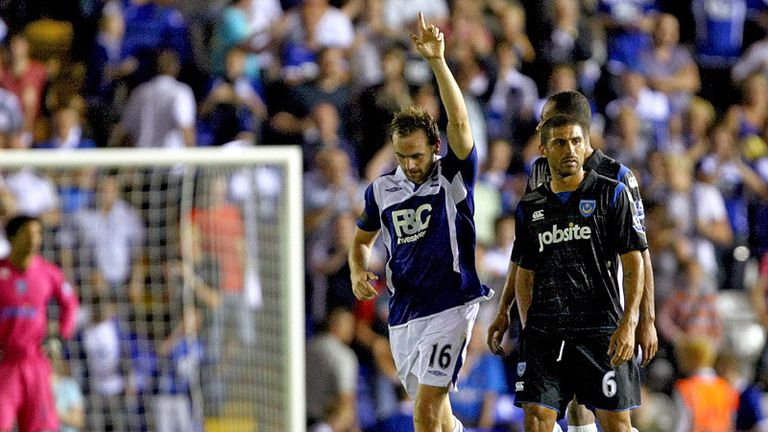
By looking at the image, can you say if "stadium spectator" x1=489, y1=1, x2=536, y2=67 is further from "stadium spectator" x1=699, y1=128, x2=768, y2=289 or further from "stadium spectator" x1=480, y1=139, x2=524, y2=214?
"stadium spectator" x1=699, y1=128, x2=768, y2=289

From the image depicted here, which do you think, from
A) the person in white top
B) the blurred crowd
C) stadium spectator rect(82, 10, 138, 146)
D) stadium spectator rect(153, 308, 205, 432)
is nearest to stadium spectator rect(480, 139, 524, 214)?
the blurred crowd

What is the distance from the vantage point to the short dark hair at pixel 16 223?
31.7ft

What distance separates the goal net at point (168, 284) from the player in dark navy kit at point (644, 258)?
2.62 m

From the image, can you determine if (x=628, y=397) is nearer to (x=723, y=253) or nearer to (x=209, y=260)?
(x=209, y=260)

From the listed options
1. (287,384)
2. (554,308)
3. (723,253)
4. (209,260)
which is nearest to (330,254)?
(209,260)

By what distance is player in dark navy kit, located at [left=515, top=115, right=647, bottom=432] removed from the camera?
20.3 ft

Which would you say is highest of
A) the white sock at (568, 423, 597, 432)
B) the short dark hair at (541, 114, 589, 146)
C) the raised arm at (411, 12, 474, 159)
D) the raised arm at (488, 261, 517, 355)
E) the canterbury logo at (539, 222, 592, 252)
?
the raised arm at (411, 12, 474, 159)

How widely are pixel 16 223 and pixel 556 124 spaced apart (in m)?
5.03

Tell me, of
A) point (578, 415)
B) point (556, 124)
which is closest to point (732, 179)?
point (578, 415)

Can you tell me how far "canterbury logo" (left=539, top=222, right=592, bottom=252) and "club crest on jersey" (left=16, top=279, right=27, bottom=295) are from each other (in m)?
4.98

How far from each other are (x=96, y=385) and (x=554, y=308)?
4.96 metres

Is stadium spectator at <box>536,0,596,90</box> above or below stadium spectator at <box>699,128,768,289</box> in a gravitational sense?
above

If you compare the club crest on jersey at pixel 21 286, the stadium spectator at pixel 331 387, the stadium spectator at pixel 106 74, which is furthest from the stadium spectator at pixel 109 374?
the stadium spectator at pixel 106 74

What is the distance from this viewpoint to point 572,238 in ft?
20.6
